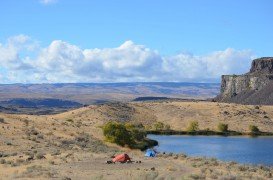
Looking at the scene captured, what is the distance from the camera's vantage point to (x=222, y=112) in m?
175

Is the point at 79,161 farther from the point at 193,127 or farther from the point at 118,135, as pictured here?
the point at 193,127

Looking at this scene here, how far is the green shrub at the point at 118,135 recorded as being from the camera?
9219cm

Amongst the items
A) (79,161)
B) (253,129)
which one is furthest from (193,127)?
(79,161)

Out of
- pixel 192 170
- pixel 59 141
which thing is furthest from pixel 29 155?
pixel 59 141

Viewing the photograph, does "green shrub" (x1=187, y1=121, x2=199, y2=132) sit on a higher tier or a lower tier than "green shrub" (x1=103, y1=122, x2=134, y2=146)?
lower

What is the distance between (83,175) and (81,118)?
121 m

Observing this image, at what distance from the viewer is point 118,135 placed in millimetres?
92500

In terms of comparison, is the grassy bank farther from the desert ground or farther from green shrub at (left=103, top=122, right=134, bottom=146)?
green shrub at (left=103, top=122, right=134, bottom=146)

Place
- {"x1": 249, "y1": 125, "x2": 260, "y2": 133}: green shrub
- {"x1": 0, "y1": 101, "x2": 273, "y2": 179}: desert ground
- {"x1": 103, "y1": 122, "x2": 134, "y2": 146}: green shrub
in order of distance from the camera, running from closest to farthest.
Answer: {"x1": 0, "y1": 101, "x2": 273, "y2": 179}: desert ground
{"x1": 103, "y1": 122, "x2": 134, "y2": 146}: green shrub
{"x1": 249, "y1": 125, "x2": 260, "y2": 133}: green shrub

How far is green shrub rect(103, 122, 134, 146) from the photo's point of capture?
9219 centimetres

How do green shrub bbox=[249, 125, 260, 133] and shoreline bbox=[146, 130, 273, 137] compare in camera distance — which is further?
green shrub bbox=[249, 125, 260, 133]

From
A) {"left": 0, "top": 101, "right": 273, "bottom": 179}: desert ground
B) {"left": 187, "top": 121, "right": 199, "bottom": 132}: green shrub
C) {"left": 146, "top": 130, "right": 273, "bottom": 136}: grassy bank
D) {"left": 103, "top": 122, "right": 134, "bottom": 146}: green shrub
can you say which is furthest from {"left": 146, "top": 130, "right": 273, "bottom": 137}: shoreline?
{"left": 103, "top": 122, "right": 134, "bottom": 146}: green shrub

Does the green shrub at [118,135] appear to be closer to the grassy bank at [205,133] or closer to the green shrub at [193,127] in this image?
the grassy bank at [205,133]

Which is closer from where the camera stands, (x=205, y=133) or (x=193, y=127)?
(x=205, y=133)
